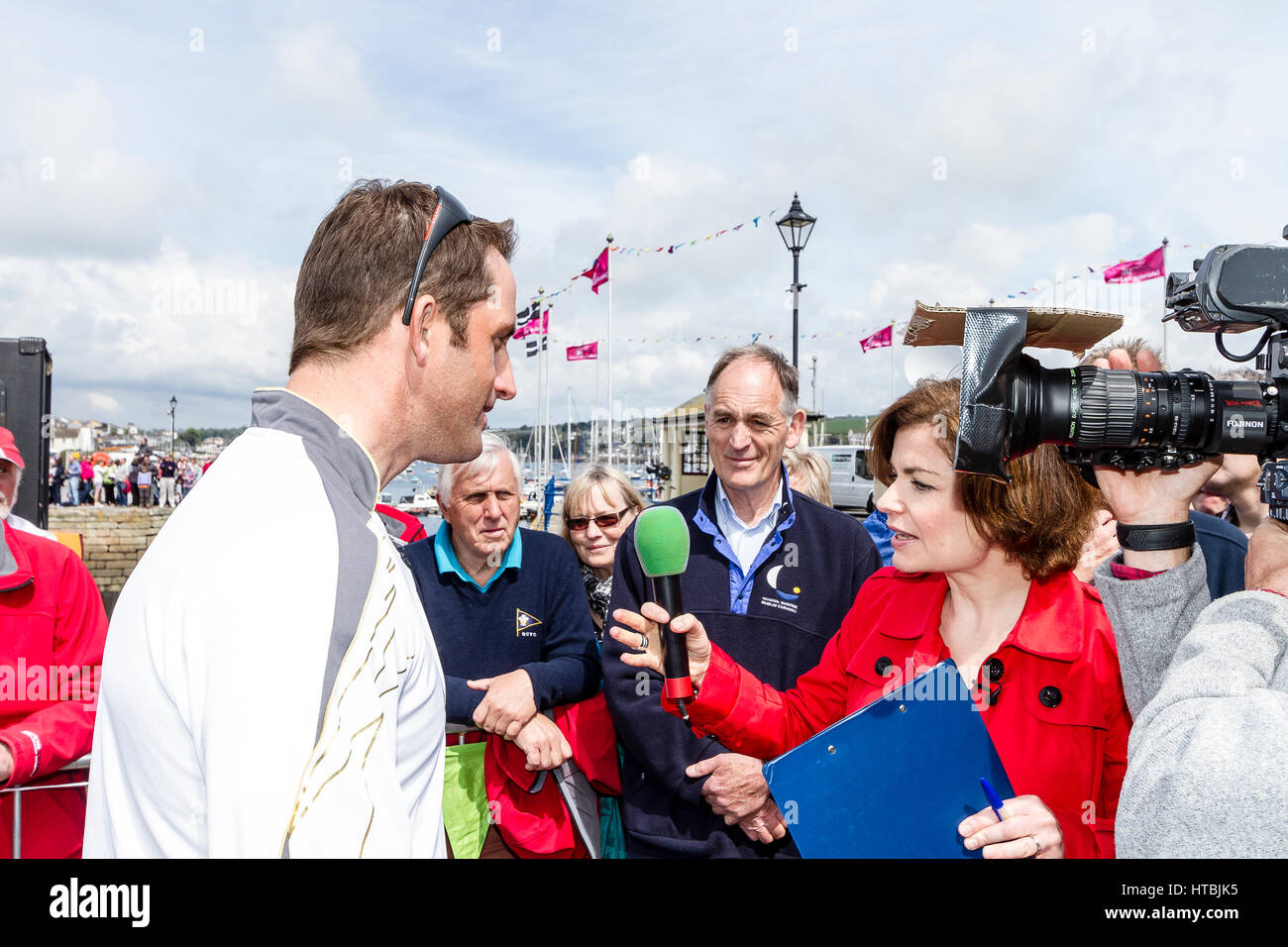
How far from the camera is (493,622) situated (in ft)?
10.9

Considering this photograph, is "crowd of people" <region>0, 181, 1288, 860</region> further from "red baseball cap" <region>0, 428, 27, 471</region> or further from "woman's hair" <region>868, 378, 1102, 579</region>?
"red baseball cap" <region>0, 428, 27, 471</region>

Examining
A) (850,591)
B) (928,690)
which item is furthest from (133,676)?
(850,591)

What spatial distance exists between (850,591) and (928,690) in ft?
3.76

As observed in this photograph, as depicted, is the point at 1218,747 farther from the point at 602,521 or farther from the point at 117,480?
the point at 117,480

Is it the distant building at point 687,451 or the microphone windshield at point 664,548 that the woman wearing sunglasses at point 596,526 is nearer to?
the microphone windshield at point 664,548

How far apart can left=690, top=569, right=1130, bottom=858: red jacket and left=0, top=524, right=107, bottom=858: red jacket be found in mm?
2080

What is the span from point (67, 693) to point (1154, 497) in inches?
133

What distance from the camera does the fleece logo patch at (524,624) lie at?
333 cm

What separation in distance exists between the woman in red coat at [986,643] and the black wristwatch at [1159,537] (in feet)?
1.50

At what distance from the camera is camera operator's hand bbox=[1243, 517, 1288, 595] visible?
1.46 m

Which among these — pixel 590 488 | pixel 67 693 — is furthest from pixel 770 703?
pixel 67 693

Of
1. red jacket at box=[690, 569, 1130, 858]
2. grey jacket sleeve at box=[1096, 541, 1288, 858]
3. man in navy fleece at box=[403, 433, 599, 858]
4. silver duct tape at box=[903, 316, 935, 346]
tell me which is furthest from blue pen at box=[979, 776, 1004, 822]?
man in navy fleece at box=[403, 433, 599, 858]

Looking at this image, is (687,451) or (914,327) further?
(687,451)
